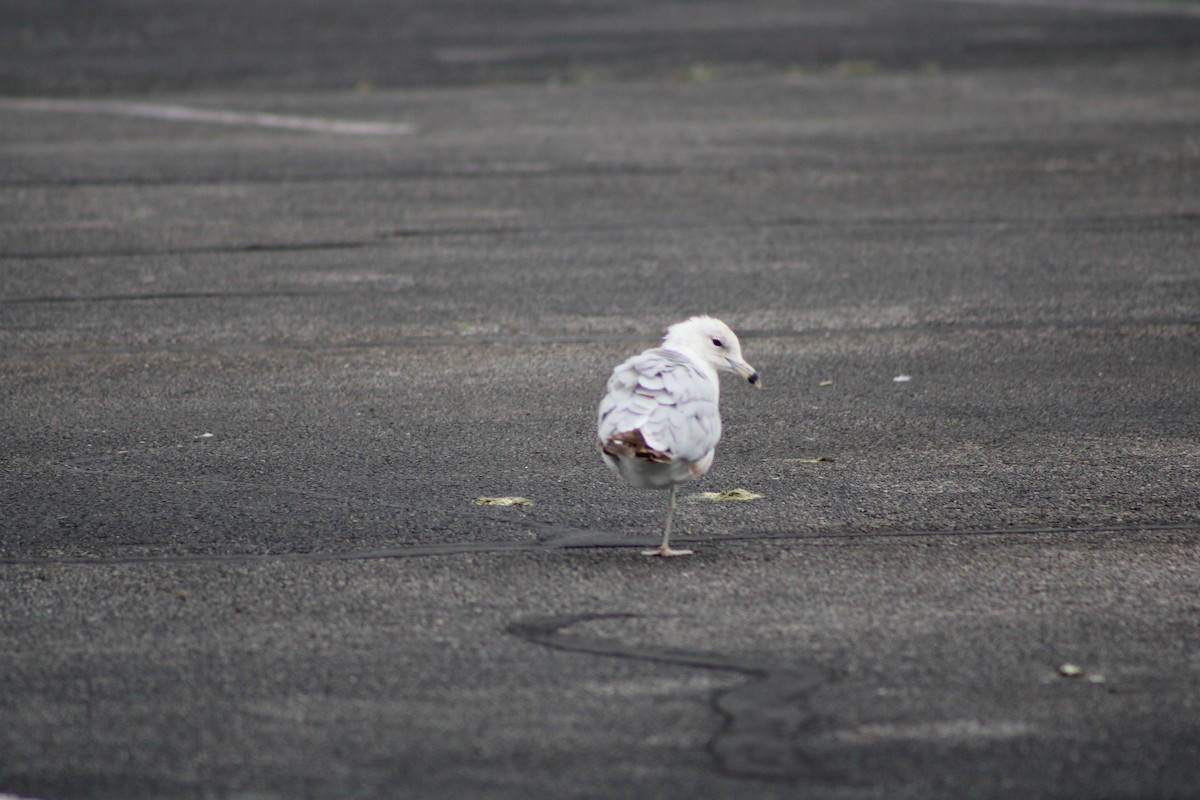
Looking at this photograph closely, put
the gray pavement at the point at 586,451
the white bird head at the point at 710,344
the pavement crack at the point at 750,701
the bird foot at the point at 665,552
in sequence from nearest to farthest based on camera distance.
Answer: the pavement crack at the point at 750,701 → the gray pavement at the point at 586,451 → the bird foot at the point at 665,552 → the white bird head at the point at 710,344

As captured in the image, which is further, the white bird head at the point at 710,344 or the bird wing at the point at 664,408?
the white bird head at the point at 710,344

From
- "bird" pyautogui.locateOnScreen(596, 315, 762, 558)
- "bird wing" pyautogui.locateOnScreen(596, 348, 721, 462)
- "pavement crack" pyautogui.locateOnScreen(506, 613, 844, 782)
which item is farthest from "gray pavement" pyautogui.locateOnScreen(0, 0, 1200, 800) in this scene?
"bird wing" pyautogui.locateOnScreen(596, 348, 721, 462)

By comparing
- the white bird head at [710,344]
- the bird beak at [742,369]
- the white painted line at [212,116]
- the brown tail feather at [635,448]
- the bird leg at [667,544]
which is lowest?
the bird leg at [667,544]

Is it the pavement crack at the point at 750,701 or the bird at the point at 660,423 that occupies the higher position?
the bird at the point at 660,423

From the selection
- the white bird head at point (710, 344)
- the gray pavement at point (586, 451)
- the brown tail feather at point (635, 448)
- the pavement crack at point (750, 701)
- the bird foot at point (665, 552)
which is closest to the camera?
the pavement crack at point (750, 701)

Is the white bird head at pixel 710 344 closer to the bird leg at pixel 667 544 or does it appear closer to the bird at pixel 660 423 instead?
the bird at pixel 660 423

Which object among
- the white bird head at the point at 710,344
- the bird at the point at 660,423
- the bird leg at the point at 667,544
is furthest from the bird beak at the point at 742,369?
the bird leg at the point at 667,544

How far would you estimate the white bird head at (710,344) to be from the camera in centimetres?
633

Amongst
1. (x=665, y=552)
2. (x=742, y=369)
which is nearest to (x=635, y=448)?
(x=665, y=552)

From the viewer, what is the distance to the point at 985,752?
4199 millimetres

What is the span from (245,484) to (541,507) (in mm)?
1244

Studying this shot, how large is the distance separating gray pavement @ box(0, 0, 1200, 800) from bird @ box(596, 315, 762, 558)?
0.33 meters

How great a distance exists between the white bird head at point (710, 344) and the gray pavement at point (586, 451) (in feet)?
1.64

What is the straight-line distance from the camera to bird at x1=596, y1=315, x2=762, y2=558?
5.43 m
